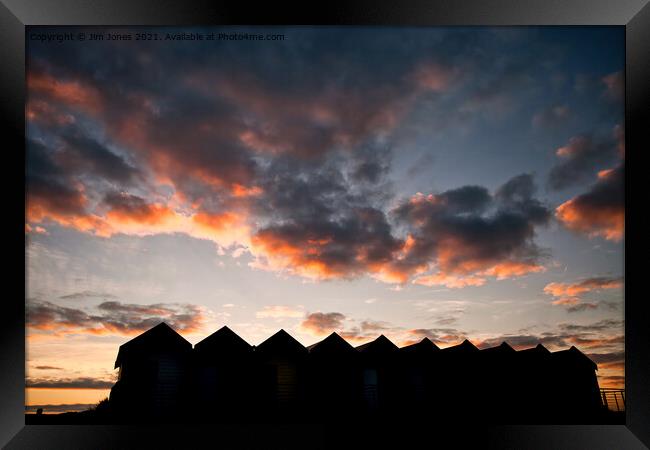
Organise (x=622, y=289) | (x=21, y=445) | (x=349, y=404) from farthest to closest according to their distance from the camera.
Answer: (x=349, y=404)
(x=622, y=289)
(x=21, y=445)

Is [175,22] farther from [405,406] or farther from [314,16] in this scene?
[405,406]

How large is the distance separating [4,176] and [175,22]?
9.07 ft

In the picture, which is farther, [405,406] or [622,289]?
[405,406]

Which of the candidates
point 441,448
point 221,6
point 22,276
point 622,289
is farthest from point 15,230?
point 622,289

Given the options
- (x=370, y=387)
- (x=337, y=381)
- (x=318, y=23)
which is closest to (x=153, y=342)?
(x=337, y=381)

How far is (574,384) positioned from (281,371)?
855 centimetres

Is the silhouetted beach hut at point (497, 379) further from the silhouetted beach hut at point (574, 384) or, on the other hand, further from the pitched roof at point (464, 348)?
the silhouetted beach hut at point (574, 384)

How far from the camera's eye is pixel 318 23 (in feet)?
20.9

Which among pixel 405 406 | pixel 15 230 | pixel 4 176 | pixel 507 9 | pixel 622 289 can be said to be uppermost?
pixel 507 9

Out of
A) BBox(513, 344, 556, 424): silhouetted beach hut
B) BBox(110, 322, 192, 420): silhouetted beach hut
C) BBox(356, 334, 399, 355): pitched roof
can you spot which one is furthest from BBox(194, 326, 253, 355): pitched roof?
BBox(513, 344, 556, 424): silhouetted beach hut

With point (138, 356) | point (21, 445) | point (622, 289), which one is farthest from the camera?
point (138, 356)

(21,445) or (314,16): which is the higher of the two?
(314,16)

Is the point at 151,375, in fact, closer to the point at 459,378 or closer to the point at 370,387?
the point at 370,387

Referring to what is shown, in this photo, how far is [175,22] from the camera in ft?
20.7
